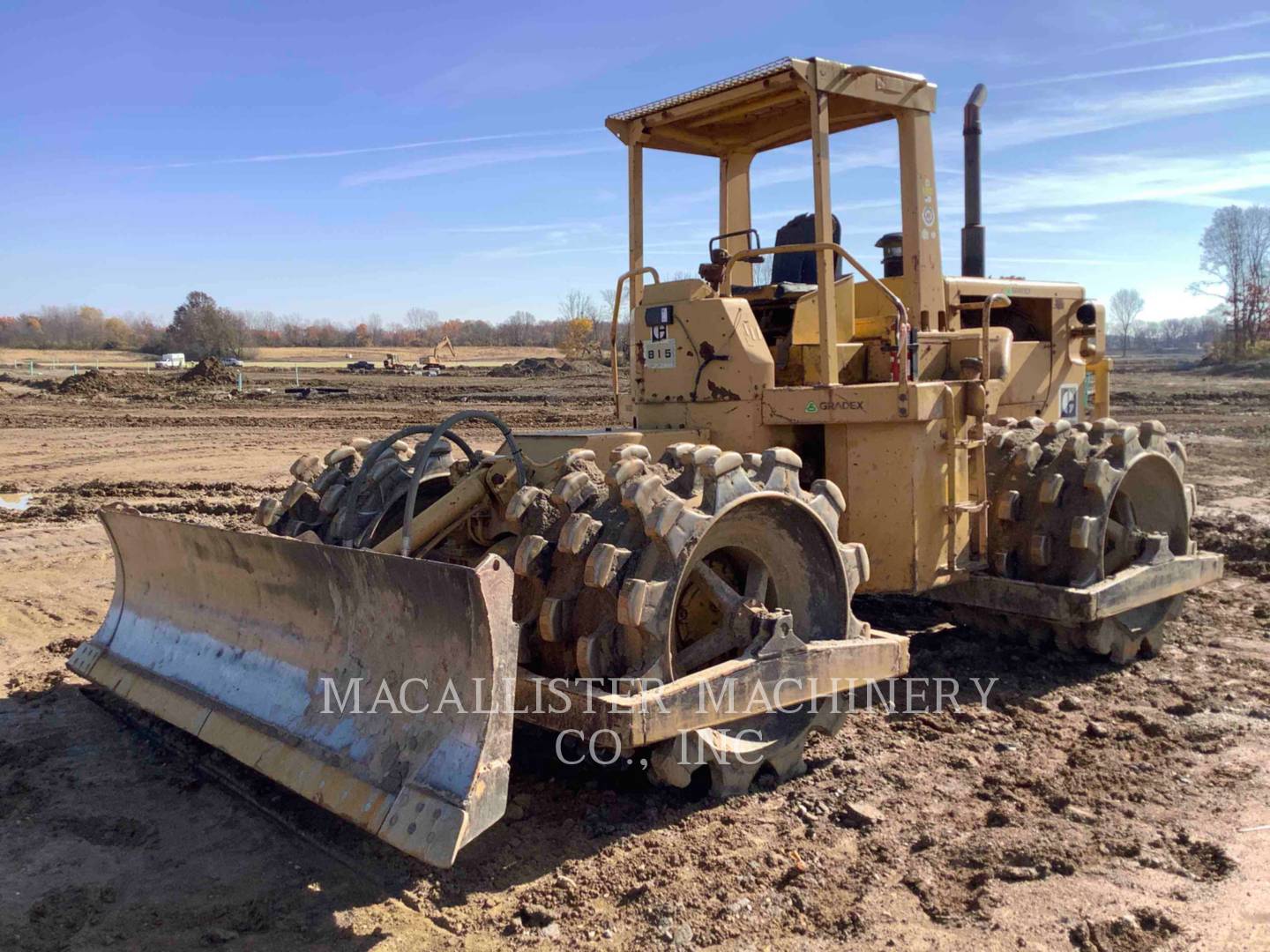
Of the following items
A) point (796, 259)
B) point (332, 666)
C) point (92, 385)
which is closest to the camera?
point (332, 666)

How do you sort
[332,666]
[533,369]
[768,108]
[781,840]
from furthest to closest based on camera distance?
[533,369] < [768,108] < [332,666] < [781,840]

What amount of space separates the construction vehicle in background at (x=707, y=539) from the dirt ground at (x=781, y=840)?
28 centimetres

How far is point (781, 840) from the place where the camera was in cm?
394

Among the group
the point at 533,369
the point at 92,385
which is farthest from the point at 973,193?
the point at 533,369

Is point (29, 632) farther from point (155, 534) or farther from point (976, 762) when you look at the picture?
point (976, 762)

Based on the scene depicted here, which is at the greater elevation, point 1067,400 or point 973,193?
point 973,193

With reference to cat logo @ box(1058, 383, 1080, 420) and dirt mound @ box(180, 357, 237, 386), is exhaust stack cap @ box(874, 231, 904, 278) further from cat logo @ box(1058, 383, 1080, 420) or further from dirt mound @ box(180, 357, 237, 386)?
dirt mound @ box(180, 357, 237, 386)

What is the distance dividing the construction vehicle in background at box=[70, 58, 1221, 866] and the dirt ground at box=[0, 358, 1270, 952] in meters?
0.28

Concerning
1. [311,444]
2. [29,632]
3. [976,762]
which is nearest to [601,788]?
[976,762]

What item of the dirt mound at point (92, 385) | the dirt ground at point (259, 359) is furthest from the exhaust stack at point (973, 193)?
the dirt ground at point (259, 359)

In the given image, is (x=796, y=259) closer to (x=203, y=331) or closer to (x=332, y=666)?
(x=332, y=666)

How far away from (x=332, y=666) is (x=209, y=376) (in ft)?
105

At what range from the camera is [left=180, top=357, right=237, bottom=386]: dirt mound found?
32938 mm

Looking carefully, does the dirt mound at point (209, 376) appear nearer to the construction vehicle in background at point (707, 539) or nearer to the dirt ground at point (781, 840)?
the dirt ground at point (781, 840)
